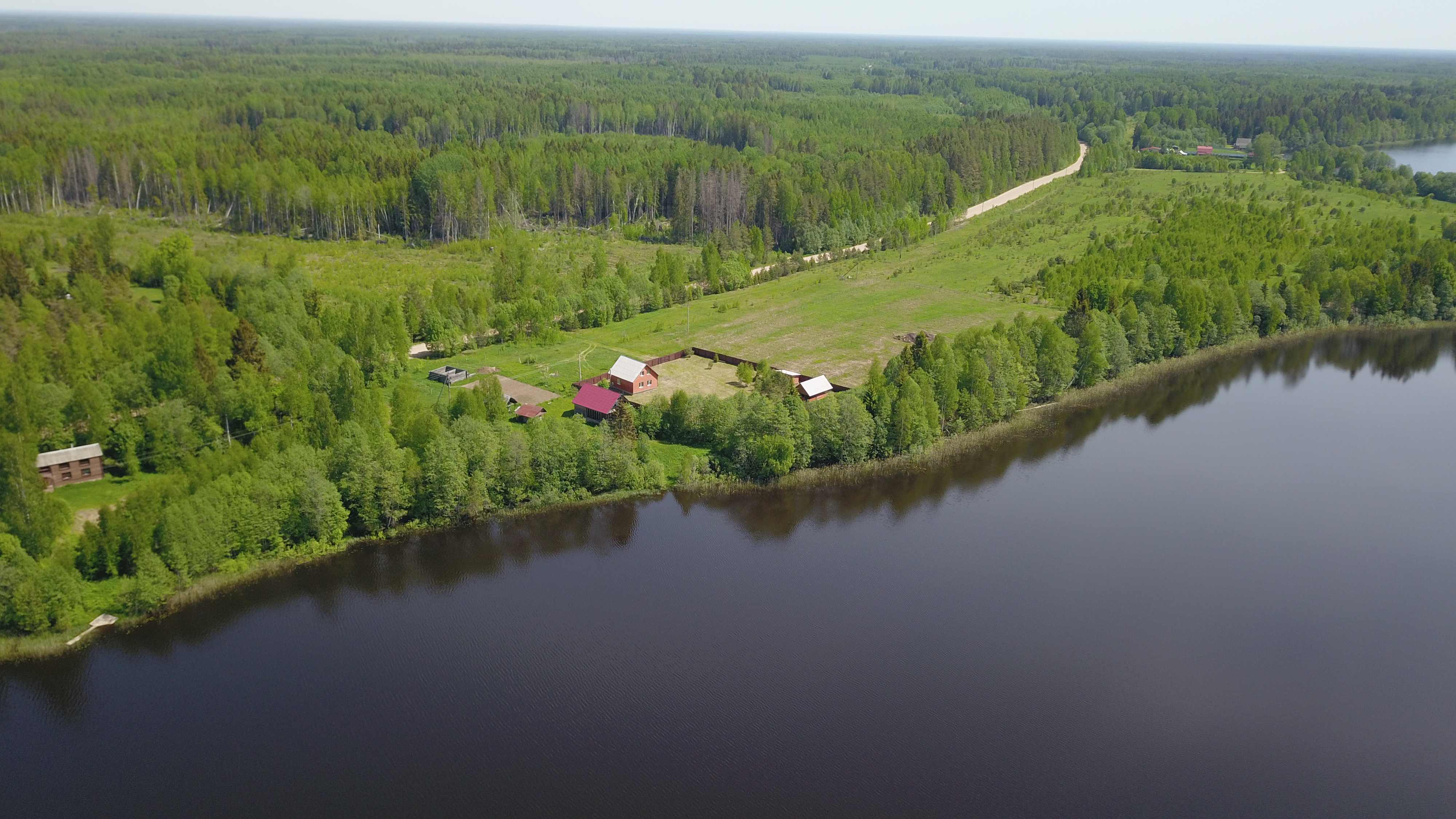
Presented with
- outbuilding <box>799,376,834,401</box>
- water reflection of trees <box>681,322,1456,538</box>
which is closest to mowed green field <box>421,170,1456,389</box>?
outbuilding <box>799,376,834,401</box>

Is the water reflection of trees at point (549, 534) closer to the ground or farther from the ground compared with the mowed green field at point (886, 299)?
closer to the ground

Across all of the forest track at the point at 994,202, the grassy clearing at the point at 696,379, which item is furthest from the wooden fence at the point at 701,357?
the forest track at the point at 994,202

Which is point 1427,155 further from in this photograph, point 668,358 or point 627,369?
point 627,369

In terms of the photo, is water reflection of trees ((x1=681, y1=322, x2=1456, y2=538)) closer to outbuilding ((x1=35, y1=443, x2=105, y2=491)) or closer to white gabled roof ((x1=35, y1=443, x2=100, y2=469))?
outbuilding ((x1=35, y1=443, x2=105, y2=491))

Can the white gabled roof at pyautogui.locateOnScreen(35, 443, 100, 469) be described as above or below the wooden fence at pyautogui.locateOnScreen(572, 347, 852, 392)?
below

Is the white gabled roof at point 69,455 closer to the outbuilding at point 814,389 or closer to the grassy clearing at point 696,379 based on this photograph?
the grassy clearing at point 696,379

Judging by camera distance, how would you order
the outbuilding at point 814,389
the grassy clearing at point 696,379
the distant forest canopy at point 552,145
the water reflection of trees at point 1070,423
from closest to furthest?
the water reflection of trees at point 1070,423
the outbuilding at point 814,389
the grassy clearing at point 696,379
the distant forest canopy at point 552,145
